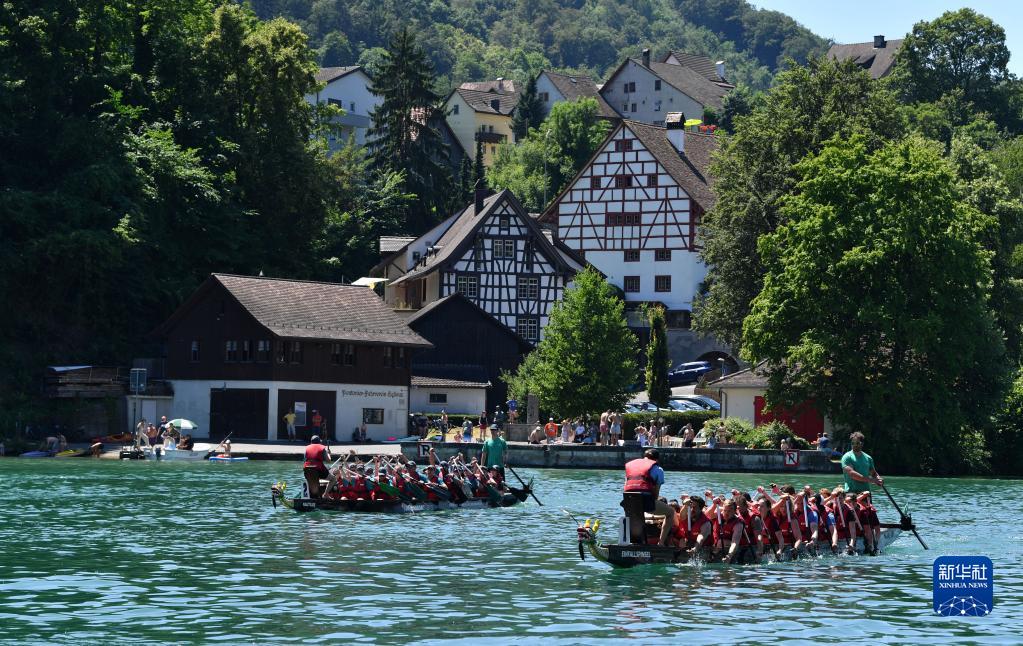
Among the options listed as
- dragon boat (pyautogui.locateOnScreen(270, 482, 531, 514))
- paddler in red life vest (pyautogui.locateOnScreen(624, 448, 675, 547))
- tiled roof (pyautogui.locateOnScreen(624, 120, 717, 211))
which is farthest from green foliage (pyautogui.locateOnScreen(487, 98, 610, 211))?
paddler in red life vest (pyautogui.locateOnScreen(624, 448, 675, 547))

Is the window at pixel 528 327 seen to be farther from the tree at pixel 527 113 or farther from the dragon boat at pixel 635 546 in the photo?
the dragon boat at pixel 635 546

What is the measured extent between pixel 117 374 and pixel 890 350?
1377 inches

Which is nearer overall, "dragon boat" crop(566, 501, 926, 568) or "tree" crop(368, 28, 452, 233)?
"dragon boat" crop(566, 501, 926, 568)

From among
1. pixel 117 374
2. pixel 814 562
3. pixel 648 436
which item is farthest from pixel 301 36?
pixel 814 562

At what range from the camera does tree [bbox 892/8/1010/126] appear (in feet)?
407

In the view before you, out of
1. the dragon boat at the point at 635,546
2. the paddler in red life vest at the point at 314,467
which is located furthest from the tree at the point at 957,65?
the dragon boat at the point at 635,546

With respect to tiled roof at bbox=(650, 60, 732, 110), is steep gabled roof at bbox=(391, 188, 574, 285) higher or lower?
lower

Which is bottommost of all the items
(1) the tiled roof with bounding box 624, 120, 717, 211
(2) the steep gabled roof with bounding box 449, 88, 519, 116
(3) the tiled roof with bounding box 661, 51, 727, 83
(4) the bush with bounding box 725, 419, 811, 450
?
(4) the bush with bounding box 725, 419, 811, 450

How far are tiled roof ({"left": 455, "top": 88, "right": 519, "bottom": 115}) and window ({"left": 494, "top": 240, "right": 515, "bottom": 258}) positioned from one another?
7304cm

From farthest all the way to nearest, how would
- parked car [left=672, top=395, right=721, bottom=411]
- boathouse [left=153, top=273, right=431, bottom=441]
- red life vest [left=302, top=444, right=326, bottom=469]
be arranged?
1. parked car [left=672, top=395, right=721, bottom=411]
2. boathouse [left=153, top=273, right=431, bottom=441]
3. red life vest [left=302, top=444, right=326, bottom=469]

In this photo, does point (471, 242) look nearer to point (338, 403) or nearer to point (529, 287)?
point (529, 287)

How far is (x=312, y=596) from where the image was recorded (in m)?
25.7

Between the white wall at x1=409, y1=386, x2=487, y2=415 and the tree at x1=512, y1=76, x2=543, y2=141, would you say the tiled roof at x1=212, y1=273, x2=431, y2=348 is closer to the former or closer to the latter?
the white wall at x1=409, y1=386, x2=487, y2=415

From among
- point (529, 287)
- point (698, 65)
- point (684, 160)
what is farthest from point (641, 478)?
point (698, 65)
